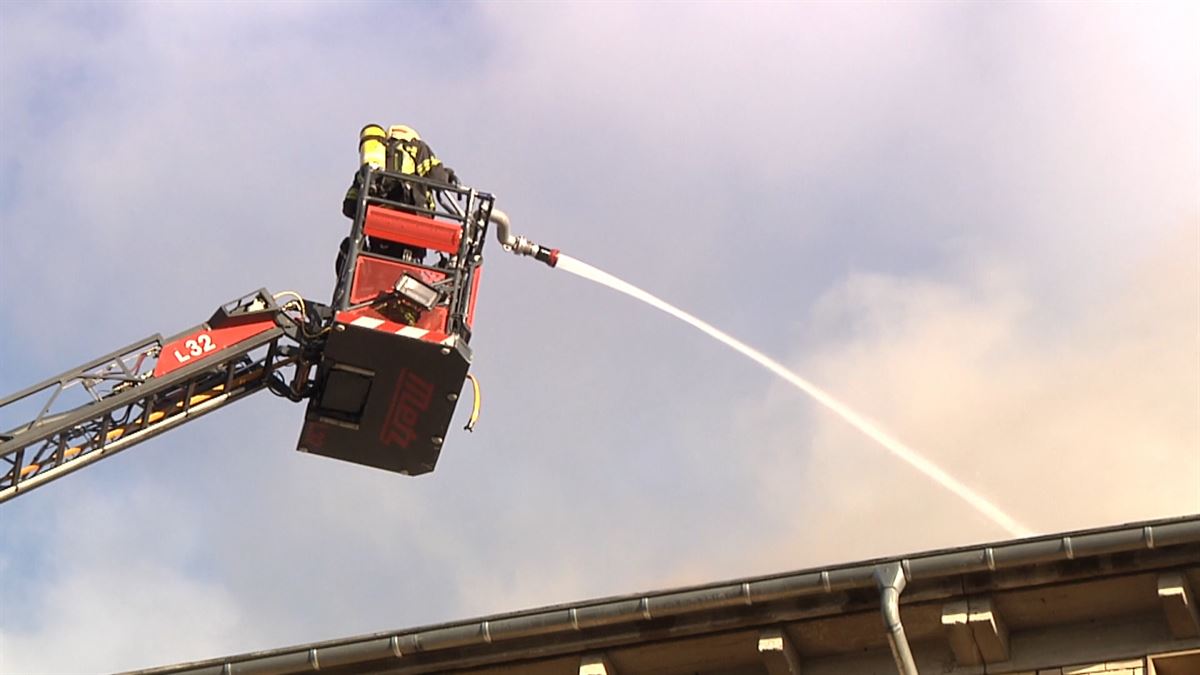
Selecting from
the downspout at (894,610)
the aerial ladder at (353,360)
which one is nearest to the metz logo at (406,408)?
the aerial ladder at (353,360)

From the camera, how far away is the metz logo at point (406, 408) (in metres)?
14.3

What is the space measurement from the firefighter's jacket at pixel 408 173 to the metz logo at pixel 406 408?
1691mm

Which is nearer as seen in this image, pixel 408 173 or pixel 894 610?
pixel 894 610

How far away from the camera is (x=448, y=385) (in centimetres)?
1430

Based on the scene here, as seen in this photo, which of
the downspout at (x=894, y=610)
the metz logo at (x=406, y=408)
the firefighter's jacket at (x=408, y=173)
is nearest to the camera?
the downspout at (x=894, y=610)

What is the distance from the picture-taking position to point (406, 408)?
47.4ft

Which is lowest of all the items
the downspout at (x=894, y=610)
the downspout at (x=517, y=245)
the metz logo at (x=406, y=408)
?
the downspout at (x=894, y=610)

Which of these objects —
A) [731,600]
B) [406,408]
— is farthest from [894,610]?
[406,408]

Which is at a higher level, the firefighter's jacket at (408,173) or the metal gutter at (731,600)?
the firefighter's jacket at (408,173)

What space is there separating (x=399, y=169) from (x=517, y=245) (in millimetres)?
1406

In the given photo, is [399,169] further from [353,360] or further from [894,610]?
[894,610]

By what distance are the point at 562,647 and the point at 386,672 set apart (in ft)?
4.81

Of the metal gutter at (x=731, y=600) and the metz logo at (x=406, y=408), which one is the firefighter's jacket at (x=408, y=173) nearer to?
the metz logo at (x=406, y=408)

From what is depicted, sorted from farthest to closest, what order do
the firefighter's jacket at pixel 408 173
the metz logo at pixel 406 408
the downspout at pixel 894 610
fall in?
the firefighter's jacket at pixel 408 173 < the metz logo at pixel 406 408 < the downspout at pixel 894 610
